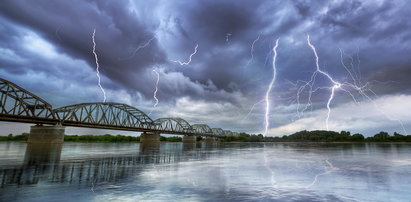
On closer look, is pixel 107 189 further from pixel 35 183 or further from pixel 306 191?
pixel 306 191

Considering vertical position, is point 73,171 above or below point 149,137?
below

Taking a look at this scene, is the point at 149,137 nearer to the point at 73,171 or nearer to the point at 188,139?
the point at 188,139

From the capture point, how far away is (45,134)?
79562mm

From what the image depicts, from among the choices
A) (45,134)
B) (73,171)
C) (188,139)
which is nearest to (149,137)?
(188,139)

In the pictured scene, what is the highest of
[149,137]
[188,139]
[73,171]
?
[149,137]

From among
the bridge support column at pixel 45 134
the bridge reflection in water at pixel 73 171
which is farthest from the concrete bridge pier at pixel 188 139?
the bridge reflection in water at pixel 73 171

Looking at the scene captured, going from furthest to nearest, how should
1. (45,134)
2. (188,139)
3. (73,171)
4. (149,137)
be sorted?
(188,139) < (149,137) < (45,134) < (73,171)

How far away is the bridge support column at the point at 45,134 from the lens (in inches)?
3123

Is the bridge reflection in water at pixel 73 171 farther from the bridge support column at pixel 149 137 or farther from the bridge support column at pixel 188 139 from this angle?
the bridge support column at pixel 188 139

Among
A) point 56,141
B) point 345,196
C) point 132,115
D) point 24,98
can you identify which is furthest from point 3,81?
point 345,196

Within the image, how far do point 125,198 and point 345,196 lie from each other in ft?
28.2

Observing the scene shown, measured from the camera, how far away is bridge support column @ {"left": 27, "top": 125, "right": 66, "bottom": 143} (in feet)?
260

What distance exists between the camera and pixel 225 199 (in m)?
8.51

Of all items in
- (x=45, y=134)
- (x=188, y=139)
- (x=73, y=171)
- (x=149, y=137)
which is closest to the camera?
(x=73, y=171)
